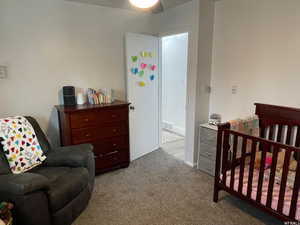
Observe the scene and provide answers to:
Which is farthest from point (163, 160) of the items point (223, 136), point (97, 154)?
point (223, 136)

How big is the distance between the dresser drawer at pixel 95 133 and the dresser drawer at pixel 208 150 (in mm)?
1125

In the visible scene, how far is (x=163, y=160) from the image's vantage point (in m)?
3.39

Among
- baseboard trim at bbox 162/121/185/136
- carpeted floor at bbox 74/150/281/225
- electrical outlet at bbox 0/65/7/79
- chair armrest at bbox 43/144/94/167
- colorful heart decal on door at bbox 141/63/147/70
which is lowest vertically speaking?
carpeted floor at bbox 74/150/281/225

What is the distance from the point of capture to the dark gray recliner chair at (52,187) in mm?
1502

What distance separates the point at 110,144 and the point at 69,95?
854 millimetres

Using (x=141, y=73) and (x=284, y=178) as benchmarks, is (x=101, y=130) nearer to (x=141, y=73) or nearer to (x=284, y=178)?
(x=141, y=73)

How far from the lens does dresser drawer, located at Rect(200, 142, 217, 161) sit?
111 inches

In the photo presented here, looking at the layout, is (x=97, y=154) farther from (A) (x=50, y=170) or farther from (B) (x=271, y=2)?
(B) (x=271, y=2)

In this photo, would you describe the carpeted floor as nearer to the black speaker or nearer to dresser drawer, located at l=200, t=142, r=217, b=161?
dresser drawer, located at l=200, t=142, r=217, b=161

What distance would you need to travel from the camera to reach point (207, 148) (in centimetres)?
290

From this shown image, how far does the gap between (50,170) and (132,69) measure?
5.86 ft

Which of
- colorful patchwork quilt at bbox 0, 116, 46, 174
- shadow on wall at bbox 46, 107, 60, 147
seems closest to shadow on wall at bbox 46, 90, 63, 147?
shadow on wall at bbox 46, 107, 60, 147

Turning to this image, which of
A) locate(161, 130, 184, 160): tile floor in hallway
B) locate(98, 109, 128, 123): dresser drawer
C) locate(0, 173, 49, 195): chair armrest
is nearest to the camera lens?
locate(0, 173, 49, 195): chair armrest

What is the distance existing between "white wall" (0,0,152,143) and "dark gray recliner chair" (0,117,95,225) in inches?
19.0
